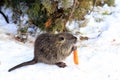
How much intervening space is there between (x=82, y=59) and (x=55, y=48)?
0.52 metres

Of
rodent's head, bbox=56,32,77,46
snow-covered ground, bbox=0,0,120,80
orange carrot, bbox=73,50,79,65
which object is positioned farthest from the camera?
orange carrot, bbox=73,50,79,65

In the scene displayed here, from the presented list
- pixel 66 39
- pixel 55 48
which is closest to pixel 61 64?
pixel 55 48

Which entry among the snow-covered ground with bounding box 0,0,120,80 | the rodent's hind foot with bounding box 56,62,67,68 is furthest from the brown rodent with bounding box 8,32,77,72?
the snow-covered ground with bounding box 0,0,120,80

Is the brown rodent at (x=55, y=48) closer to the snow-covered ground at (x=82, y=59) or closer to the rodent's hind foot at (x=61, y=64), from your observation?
the rodent's hind foot at (x=61, y=64)

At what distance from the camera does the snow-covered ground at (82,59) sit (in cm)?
538

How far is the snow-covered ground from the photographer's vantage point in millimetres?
5383

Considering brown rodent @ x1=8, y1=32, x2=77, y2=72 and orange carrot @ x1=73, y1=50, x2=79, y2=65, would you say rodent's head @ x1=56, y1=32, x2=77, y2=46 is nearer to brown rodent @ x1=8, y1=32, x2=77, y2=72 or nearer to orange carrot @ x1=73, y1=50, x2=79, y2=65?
brown rodent @ x1=8, y1=32, x2=77, y2=72

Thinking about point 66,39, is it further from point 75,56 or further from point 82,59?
point 82,59

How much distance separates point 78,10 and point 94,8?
1.12m

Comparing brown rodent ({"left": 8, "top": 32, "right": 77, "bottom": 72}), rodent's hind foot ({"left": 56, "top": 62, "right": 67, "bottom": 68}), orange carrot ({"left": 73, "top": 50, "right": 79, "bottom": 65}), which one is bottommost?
rodent's hind foot ({"left": 56, "top": 62, "right": 67, "bottom": 68})

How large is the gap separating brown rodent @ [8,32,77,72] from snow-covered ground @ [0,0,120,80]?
0.37 ft

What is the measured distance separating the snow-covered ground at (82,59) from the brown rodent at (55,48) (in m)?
0.11

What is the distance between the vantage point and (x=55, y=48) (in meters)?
5.62

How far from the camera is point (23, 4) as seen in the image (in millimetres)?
7090
